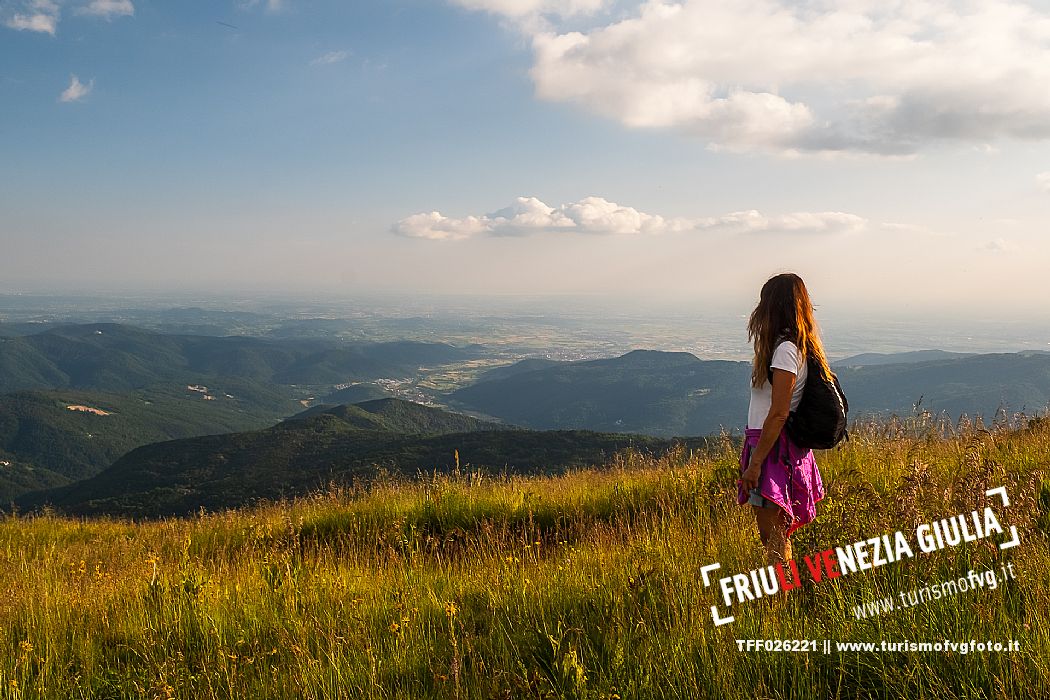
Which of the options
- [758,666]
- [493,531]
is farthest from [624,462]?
[758,666]

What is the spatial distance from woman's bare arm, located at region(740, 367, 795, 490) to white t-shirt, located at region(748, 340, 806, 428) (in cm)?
5

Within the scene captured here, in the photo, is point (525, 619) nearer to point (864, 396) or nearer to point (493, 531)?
point (493, 531)

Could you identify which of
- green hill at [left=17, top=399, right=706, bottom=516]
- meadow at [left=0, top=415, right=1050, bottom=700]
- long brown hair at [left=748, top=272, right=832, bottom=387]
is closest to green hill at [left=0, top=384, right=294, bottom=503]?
green hill at [left=17, top=399, right=706, bottom=516]

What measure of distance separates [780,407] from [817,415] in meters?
0.27

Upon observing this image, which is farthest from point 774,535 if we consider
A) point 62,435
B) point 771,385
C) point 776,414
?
point 62,435

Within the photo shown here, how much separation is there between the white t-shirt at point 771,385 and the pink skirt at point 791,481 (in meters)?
0.18

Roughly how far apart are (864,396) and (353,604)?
20508 centimetres

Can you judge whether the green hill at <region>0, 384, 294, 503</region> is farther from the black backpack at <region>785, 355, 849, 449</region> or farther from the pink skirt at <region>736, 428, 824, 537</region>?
the black backpack at <region>785, 355, 849, 449</region>

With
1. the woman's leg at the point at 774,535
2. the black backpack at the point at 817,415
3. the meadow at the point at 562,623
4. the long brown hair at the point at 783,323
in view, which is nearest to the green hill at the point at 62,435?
the meadow at the point at 562,623

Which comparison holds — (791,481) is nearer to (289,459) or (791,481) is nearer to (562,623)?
(562,623)

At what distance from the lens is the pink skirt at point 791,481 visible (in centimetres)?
372

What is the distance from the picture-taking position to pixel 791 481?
379 cm

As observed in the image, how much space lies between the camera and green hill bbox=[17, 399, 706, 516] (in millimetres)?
76125

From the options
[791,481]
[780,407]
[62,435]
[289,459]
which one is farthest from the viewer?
[62,435]
